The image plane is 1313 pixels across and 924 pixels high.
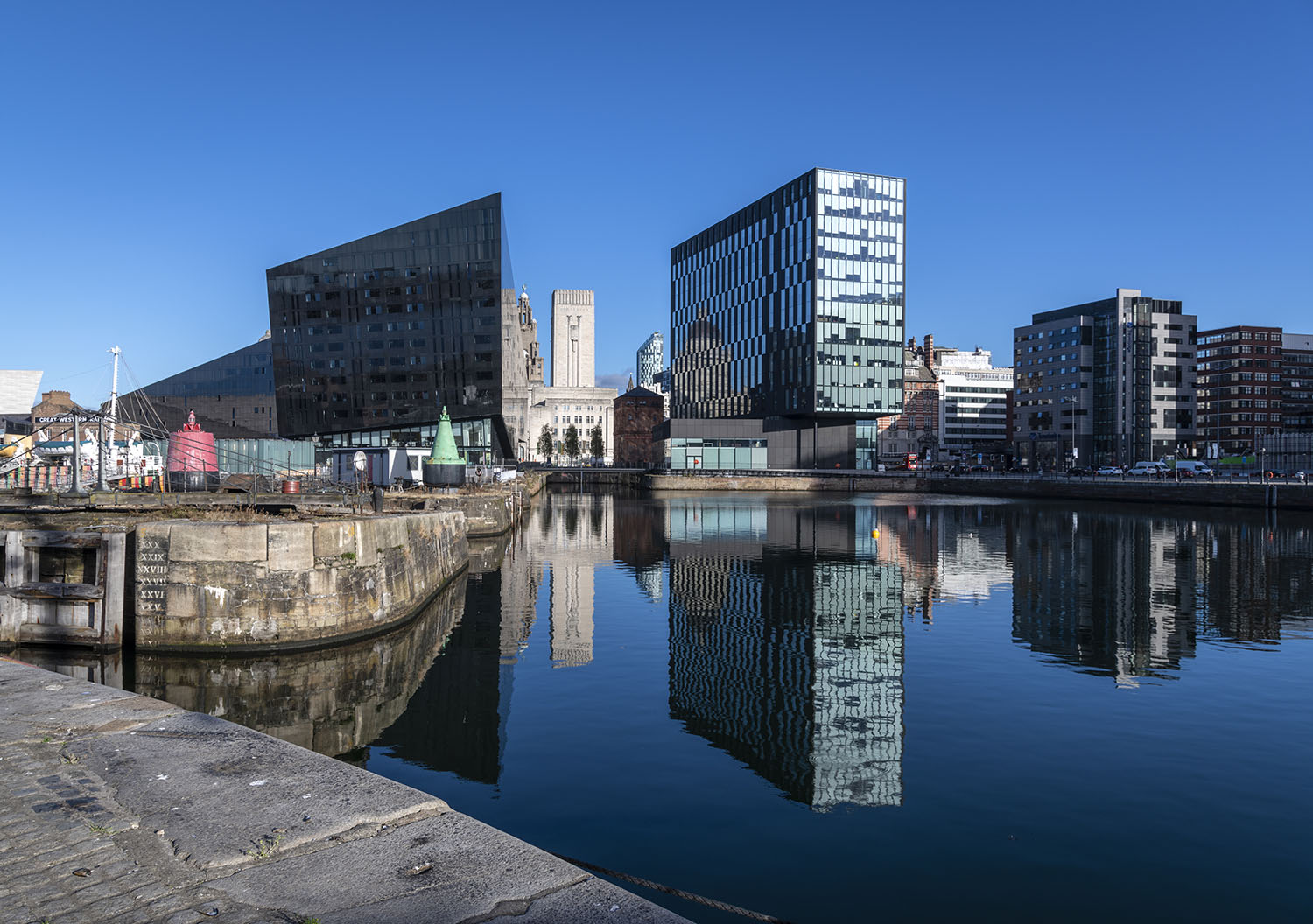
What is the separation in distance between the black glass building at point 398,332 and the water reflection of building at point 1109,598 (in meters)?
58.2

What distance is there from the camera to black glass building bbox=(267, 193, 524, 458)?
89875mm

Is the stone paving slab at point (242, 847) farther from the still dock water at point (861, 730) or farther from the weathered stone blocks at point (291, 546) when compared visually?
the weathered stone blocks at point (291, 546)

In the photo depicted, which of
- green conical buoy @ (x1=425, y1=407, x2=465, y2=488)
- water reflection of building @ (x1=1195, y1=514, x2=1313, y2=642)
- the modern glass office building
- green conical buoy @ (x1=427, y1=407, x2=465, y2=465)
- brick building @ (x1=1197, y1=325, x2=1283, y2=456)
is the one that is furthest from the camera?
brick building @ (x1=1197, y1=325, x2=1283, y2=456)

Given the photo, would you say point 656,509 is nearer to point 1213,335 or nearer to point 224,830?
point 224,830

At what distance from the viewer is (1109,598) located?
30.2 m

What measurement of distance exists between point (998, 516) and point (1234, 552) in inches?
1100

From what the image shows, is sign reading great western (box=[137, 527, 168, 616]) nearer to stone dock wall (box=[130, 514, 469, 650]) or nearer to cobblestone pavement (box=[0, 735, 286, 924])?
stone dock wall (box=[130, 514, 469, 650])

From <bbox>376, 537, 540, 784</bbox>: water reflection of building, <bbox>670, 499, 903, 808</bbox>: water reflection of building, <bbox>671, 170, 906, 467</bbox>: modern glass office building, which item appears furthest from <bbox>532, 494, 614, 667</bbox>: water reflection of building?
<bbox>671, 170, 906, 467</bbox>: modern glass office building

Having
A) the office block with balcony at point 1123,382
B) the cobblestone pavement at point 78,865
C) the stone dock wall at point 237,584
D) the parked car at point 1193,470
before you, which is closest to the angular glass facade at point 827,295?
the parked car at point 1193,470

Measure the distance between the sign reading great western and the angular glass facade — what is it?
341 feet

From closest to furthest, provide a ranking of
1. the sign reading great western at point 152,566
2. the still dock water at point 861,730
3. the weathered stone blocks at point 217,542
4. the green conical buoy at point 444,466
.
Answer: the still dock water at point 861,730, the weathered stone blocks at point 217,542, the sign reading great western at point 152,566, the green conical buoy at point 444,466

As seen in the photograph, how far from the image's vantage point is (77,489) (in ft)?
88.1

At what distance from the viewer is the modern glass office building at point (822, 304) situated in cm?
11675

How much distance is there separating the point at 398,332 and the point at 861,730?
278 feet
